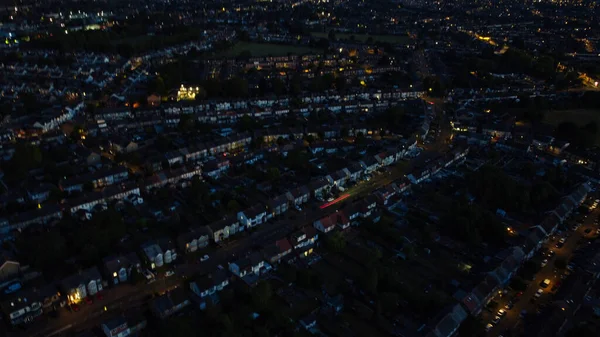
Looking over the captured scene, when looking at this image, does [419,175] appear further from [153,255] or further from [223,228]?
[153,255]

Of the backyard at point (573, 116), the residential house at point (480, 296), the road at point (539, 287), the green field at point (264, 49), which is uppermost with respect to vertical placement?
the residential house at point (480, 296)

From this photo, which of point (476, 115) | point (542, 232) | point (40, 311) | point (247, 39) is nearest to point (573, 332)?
point (542, 232)

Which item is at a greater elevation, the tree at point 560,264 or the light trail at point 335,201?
the tree at point 560,264

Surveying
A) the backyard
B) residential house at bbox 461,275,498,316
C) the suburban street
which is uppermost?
residential house at bbox 461,275,498,316

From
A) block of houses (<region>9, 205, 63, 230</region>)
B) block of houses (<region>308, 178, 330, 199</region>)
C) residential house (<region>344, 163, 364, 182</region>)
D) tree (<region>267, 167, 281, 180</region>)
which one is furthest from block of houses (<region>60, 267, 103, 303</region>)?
residential house (<region>344, 163, 364, 182</region>)

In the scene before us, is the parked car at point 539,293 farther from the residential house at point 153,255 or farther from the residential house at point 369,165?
the residential house at point 153,255

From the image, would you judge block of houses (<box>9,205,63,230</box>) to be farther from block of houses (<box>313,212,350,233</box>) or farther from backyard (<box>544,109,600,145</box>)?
backyard (<box>544,109,600,145</box>)

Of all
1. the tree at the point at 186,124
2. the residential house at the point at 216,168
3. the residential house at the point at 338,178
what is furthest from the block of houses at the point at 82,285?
the tree at the point at 186,124
